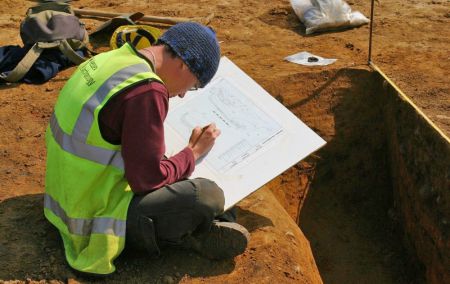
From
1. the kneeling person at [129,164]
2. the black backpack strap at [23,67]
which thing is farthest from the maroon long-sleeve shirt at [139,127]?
the black backpack strap at [23,67]

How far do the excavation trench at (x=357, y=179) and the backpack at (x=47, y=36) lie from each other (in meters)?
2.00

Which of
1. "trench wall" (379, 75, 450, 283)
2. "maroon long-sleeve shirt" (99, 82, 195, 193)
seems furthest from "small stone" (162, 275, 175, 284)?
"trench wall" (379, 75, 450, 283)

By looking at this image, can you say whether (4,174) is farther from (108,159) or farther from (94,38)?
(94,38)

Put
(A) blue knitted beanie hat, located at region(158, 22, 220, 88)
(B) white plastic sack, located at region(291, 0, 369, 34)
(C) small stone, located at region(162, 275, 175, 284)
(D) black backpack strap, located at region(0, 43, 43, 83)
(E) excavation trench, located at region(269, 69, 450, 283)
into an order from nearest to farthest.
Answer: (A) blue knitted beanie hat, located at region(158, 22, 220, 88), (C) small stone, located at region(162, 275, 175, 284), (E) excavation trench, located at region(269, 69, 450, 283), (D) black backpack strap, located at region(0, 43, 43, 83), (B) white plastic sack, located at region(291, 0, 369, 34)

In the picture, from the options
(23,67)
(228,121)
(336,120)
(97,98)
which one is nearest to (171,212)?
(97,98)

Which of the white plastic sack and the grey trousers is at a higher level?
the grey trousers

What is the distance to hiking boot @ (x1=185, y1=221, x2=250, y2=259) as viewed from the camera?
10.3 ft

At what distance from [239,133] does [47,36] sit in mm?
2598

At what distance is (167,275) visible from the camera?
3098mm

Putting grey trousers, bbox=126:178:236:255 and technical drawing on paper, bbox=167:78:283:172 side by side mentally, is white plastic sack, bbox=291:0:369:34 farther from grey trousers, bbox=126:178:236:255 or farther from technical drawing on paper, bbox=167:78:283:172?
grey trousers, bbox=126:178:236:255

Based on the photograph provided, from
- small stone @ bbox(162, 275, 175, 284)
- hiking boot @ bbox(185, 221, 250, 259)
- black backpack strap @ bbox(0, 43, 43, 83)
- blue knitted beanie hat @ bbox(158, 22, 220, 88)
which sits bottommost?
small stone @ bbox(162, 275, 175, 284)

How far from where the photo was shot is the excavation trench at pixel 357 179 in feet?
15.2

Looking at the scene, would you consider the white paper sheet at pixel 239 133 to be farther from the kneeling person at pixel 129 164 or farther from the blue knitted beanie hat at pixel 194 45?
the blue knitted beanie hat at pixel 194 45

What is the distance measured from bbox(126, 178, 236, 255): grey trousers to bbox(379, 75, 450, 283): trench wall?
1913mm
